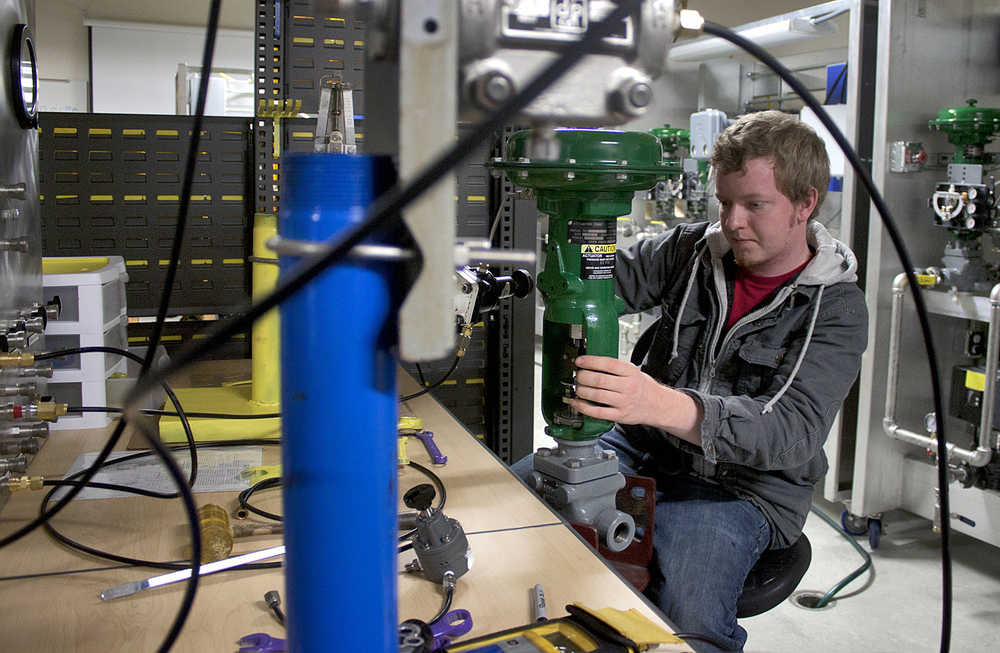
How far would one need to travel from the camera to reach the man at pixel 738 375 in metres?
1.34

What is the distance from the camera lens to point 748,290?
1.67 m

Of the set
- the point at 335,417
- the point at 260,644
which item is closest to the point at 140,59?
the point at 260,644

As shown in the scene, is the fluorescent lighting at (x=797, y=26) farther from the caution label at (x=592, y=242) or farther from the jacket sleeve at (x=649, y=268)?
the caution label at (x=592, y=242)

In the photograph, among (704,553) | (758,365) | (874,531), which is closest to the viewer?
(704,553)

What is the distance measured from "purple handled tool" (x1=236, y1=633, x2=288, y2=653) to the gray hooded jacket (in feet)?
2.61

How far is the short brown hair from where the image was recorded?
1547 millimetres

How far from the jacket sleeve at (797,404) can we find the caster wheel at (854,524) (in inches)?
69.5

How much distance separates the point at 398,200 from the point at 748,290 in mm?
1412

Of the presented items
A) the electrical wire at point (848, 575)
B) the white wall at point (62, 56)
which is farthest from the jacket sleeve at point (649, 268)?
the white wall at point (62, 56)

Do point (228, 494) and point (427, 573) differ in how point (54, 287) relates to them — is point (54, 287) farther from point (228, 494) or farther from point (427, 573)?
point (427, 573)

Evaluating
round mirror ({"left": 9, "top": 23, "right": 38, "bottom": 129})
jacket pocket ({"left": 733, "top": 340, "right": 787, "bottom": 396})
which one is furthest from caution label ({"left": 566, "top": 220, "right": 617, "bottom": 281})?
round mirror ({"left": 9, "top": 23, "right": 38, "bottom": 129})

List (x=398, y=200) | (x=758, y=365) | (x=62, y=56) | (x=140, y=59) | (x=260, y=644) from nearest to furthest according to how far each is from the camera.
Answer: (x=398, y=200), (x=260, y=644), (x=758, y=365), (x=62, y=56), (x=140, y=59)

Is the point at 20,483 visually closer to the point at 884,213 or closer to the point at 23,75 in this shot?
the point at 23,75

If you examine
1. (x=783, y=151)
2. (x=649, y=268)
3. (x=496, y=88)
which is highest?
(x=783, y=151)
